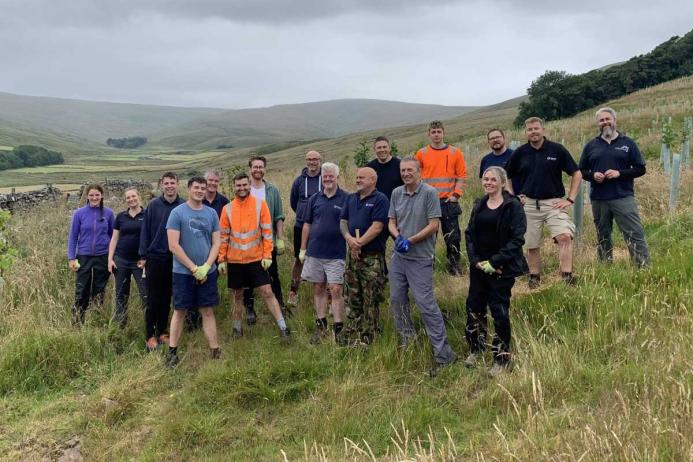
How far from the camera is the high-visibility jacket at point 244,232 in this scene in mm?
5672

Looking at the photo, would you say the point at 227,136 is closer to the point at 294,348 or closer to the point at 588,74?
the point at 588,74

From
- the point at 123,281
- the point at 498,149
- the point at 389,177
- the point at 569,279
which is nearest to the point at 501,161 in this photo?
the point at 498,149

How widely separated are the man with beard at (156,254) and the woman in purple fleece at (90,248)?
93 cm

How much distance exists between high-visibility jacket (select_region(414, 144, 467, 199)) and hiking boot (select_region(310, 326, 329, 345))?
7.65ft

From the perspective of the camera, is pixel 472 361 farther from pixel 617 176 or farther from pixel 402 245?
pixel 617 176

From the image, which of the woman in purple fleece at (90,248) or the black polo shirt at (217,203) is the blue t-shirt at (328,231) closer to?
the black polo shirt at (217,203)

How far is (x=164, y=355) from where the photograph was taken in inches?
214

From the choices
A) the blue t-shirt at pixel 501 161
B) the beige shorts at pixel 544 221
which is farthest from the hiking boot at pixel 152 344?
the beige shorts at pixel 544 221

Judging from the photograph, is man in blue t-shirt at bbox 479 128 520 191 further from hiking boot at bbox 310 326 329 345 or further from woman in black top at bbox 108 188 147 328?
woman in black top at bbox 108 188 147 328

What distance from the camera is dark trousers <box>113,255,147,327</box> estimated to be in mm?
6203

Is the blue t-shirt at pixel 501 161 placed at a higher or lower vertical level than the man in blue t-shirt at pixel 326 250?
higher

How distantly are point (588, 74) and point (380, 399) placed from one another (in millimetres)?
56611

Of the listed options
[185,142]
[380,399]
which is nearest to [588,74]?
[380,399]

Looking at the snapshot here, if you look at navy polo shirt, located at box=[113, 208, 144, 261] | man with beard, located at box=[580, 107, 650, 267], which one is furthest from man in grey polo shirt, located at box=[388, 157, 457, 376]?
navy polo shirt, located at box=[113, 208, 144, 261]
